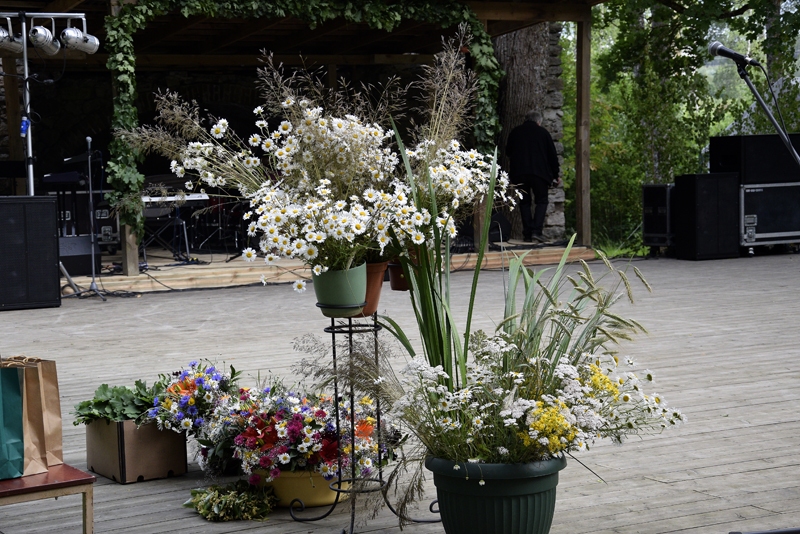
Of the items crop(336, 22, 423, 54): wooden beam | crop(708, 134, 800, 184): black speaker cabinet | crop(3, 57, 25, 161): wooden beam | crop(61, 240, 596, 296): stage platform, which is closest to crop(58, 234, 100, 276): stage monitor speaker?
crop(61, 240, 596, 296): stage platform

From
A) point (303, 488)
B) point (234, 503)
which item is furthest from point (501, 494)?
point (234, 503)

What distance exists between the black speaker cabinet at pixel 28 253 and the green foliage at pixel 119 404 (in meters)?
4.32

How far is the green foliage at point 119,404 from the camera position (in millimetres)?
3539

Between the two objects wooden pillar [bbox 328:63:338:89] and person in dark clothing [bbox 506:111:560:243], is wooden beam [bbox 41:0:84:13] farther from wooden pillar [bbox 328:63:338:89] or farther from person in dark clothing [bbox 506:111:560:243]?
person in dark clothing [bbox 506:111:560:243]

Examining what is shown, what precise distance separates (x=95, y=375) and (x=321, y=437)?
264 cm

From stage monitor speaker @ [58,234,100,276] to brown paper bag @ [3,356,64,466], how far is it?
683cm

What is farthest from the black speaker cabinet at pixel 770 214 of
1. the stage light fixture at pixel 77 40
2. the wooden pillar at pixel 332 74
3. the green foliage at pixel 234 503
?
the green foliage at pixel 234 503

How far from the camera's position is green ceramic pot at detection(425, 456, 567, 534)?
102 inches

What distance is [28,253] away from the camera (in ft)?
25.1

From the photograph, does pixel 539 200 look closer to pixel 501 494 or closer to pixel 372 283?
pixel 372 283

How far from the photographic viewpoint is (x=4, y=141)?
13.1 m

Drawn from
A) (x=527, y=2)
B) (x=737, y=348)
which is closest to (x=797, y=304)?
(x=737, y=348)

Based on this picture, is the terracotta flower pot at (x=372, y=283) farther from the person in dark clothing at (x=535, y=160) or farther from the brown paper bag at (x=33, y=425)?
the person in dark clothing at (x=535, y=160)

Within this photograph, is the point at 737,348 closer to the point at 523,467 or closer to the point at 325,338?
the point at 325,338
